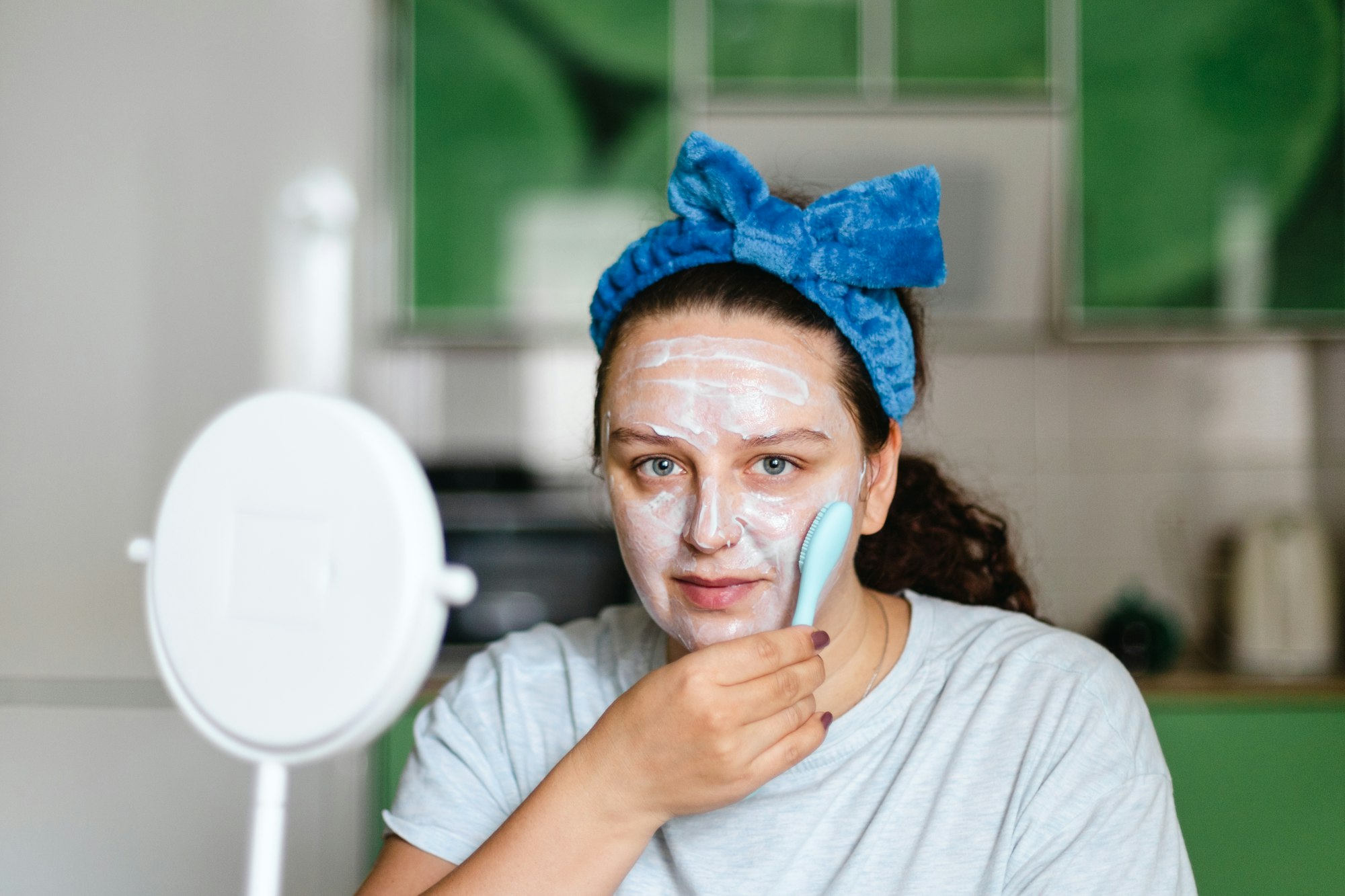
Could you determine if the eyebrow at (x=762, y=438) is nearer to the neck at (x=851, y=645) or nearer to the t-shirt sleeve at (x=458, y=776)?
the neck at (x=851, y=645)

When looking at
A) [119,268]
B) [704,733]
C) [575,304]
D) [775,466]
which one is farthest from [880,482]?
[119,268]

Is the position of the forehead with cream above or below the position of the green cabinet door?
above

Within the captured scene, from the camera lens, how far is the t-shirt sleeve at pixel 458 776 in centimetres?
94

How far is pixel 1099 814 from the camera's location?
0.84m

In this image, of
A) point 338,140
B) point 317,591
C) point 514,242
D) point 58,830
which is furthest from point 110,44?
point 317,591

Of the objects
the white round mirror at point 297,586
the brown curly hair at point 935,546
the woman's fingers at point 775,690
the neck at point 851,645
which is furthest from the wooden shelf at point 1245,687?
the white round mirror at point 297,586

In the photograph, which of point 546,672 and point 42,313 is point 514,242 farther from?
point 546,672

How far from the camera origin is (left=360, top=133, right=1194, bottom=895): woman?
872mm

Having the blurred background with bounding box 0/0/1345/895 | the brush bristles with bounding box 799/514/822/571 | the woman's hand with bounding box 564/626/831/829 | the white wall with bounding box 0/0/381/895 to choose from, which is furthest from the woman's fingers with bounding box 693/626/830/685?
the white wall with bounding box 0/0/381/895

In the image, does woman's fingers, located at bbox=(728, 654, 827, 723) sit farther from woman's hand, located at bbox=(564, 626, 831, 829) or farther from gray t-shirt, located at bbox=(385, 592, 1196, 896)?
gray t-shirt, located at bbox=(385, 592, 1196, 896)

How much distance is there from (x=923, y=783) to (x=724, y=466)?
1.00ft

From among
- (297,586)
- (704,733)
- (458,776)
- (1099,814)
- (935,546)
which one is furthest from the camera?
(935,546)

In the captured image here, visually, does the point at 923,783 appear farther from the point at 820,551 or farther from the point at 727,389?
the point at 727,389

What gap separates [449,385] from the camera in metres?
2.50
